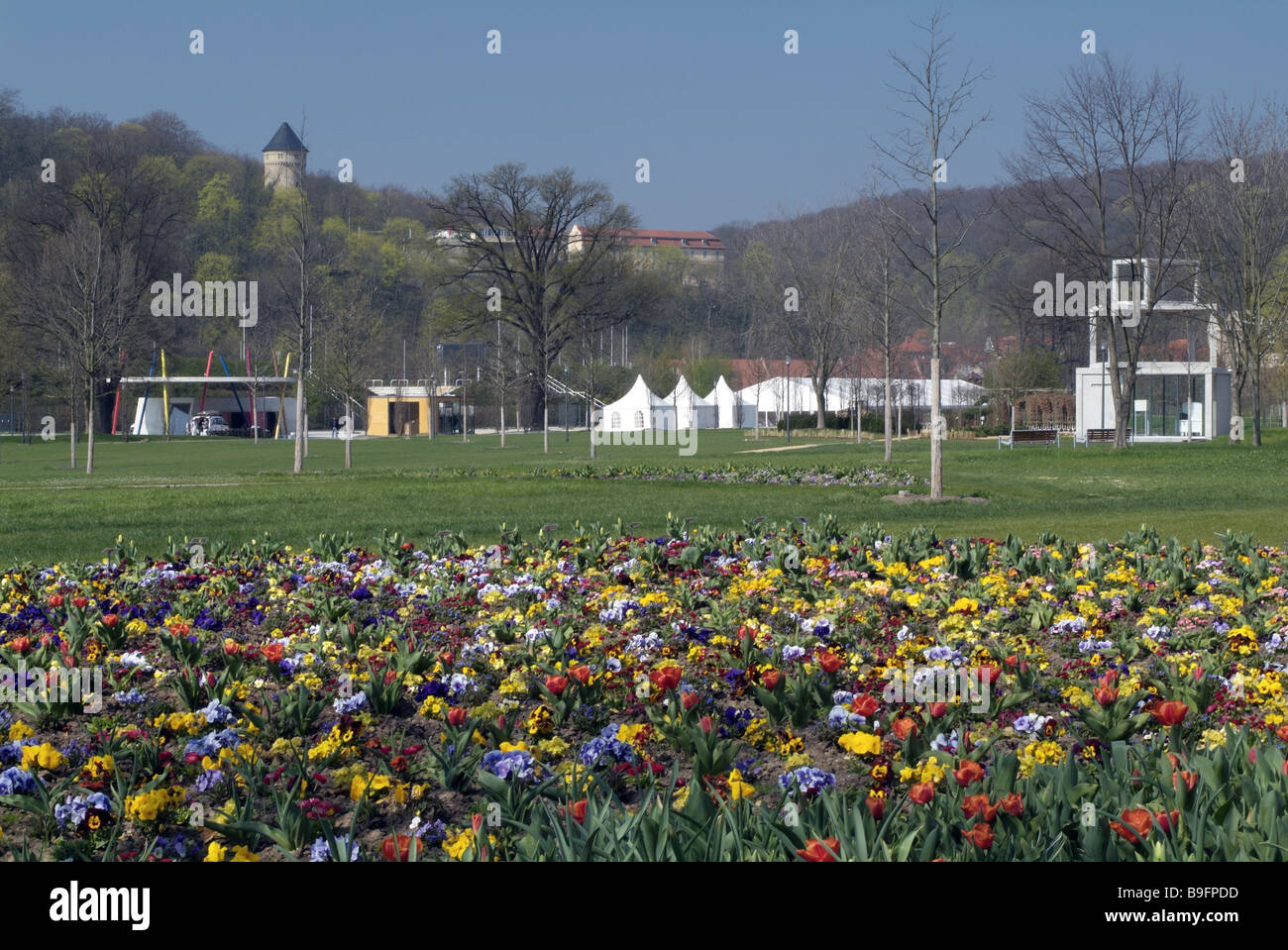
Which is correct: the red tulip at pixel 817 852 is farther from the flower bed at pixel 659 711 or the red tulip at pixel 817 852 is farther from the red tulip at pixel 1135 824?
the red tulip at pixel 1135 824

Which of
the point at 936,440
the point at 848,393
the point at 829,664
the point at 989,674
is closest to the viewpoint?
the point at 829,664

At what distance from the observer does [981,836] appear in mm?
3006

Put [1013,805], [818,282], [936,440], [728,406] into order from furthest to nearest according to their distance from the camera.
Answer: [728,406], [818,282], [936,440], [1013,805]

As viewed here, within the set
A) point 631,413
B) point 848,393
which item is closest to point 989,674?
point 631,413

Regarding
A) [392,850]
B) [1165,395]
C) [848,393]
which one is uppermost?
[848,393]

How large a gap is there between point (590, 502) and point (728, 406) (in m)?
59.2

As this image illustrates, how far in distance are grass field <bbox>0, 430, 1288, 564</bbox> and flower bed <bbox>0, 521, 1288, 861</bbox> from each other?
480cm

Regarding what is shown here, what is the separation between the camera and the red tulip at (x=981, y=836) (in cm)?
300

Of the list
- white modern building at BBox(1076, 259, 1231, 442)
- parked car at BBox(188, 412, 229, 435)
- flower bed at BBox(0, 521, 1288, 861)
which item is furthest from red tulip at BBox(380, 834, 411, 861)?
parked car at BBox(188, 412, 229, 435)

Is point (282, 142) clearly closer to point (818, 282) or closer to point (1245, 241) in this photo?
point (818, 282)

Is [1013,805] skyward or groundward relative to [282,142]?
groundward

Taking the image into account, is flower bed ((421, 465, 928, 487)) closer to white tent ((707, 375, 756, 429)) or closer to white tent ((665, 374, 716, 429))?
white tent ((665, 374, 716, 429))

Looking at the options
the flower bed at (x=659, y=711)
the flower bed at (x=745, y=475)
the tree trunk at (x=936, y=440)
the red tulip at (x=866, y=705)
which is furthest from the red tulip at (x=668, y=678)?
the flower bed at (x=745, y=475)
